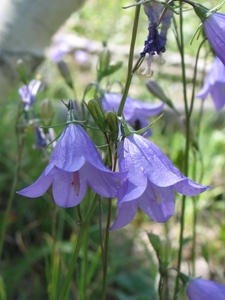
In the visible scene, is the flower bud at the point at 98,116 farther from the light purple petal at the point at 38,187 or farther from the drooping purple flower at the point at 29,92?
the drooping purple flower at the point at 29,92

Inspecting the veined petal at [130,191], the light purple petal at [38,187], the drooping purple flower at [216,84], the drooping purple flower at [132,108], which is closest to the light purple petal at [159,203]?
the veined petal at [130,191]

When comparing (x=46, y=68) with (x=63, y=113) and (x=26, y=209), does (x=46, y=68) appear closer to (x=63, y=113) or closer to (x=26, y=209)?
(x=63, y=113)

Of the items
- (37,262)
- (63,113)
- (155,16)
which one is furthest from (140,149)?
(63,113)

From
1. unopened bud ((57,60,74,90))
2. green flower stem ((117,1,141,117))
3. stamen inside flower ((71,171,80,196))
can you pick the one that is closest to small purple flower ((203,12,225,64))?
green flower stem ((117,1,141,117))

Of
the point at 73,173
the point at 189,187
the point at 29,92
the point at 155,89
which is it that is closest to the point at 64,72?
the point at 29,92

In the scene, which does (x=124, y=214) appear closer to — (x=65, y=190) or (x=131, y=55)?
(x=65, y=190)

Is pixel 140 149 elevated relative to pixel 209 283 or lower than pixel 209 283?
elevated
